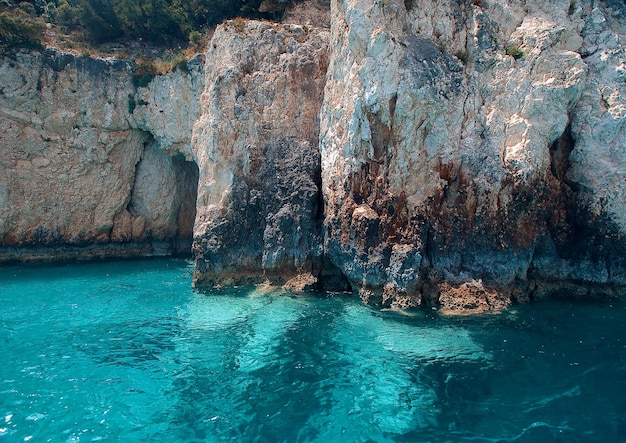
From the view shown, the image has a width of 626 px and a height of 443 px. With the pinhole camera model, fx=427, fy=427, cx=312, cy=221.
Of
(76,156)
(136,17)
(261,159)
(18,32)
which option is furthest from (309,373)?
(136,17)

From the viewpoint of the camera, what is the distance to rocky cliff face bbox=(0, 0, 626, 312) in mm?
15625

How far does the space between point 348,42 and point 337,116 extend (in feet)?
9.96

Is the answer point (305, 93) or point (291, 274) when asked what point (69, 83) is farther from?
point (291, 274)

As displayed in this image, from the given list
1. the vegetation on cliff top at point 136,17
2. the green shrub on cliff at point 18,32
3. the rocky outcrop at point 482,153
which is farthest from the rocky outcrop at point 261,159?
the green shrub on cliff at point 18,32

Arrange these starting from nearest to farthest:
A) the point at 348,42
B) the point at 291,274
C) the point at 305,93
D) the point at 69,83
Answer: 1. the point at 348,42
2. the point at 291,274
3. the point at 305,93
4. the point at 69,83

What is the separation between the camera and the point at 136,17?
28.9 m

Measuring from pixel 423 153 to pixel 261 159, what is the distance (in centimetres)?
787

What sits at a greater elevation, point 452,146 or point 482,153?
point 452,146

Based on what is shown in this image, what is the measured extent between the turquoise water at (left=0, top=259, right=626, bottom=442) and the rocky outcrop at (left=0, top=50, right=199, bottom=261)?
10.9m

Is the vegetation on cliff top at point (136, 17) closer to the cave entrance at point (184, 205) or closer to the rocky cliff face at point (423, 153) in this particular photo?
the cave entrance at point (184, 205)

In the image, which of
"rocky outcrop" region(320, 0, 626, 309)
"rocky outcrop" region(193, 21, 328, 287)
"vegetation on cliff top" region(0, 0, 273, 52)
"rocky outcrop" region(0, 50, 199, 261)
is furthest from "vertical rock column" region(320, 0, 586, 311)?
"vegetation on cliff top" region(0, 0, 273, 52)

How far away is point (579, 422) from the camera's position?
29.1ft

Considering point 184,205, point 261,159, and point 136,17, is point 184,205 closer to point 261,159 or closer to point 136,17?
point 261,159

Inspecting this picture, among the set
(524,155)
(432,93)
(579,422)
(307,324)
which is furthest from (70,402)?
(524,155)
